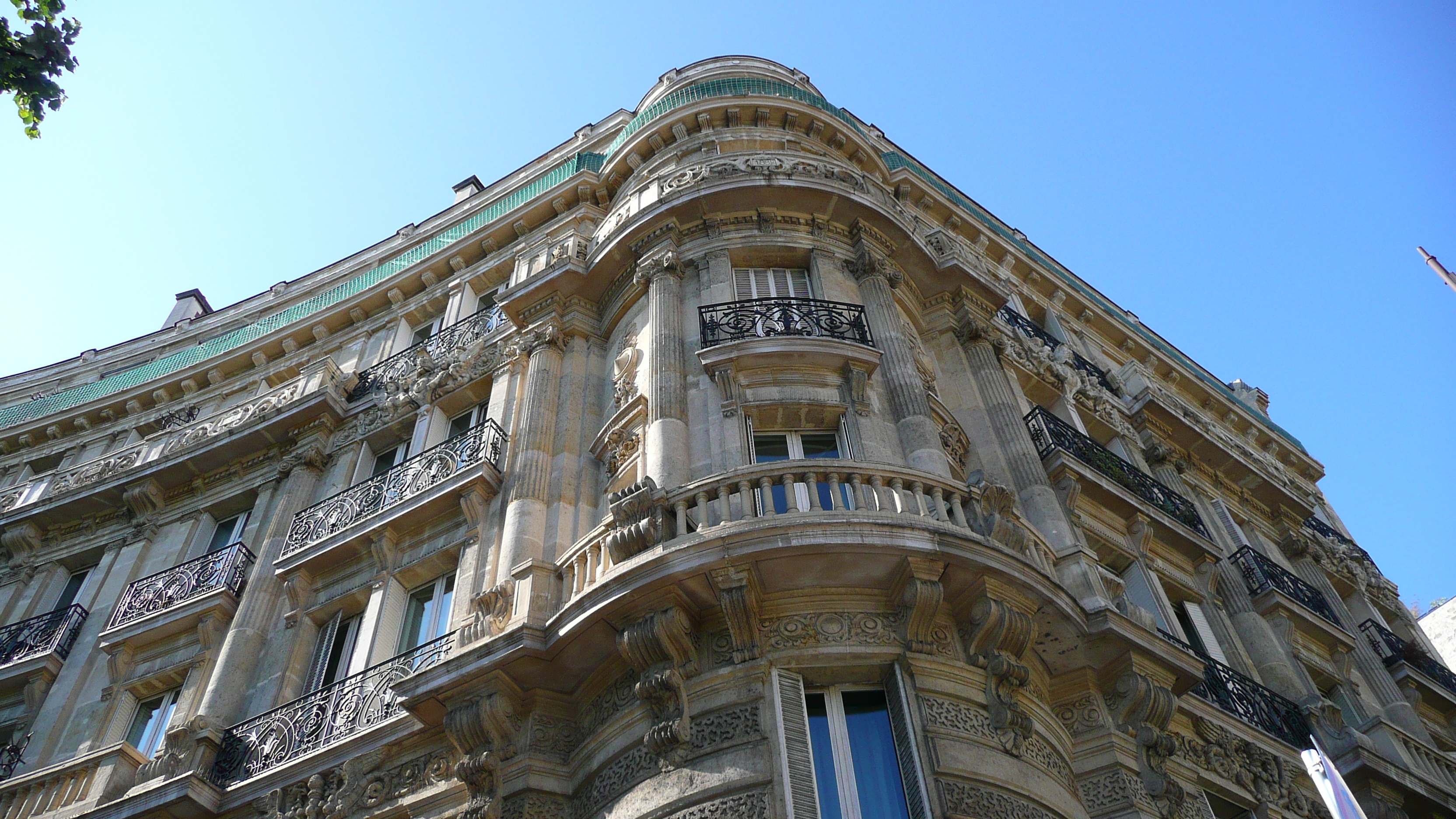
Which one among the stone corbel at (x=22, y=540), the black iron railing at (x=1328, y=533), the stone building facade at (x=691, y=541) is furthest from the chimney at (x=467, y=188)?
the black iron railing at (x=1328, y=533)

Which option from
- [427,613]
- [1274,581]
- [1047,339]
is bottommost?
[427,613]

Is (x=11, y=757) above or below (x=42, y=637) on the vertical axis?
below

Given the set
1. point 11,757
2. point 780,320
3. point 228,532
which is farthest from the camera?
point 228,532

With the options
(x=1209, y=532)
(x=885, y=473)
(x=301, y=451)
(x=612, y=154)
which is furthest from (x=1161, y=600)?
(x=301, y=451)

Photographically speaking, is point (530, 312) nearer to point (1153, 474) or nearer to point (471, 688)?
point (471, 688)

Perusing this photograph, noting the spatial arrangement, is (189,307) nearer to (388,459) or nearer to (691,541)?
(388,459)

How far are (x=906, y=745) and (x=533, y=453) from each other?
7226mm

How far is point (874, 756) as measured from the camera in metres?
9.68

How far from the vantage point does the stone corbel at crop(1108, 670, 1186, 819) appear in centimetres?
1114

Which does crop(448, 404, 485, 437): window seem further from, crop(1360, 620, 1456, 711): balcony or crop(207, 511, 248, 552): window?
crop(1360, 620, 1456, 711): balcony

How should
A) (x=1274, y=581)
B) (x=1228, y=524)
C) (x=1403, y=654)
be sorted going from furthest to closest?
(x=1228, y=524)
(x=1403, y=654)
(x=1274, y=581)

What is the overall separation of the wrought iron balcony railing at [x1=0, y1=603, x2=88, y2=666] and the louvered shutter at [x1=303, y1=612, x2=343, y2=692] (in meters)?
5.35

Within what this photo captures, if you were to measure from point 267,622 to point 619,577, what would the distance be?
8090mm

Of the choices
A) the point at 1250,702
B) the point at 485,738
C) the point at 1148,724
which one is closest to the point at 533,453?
the point at 485,738
